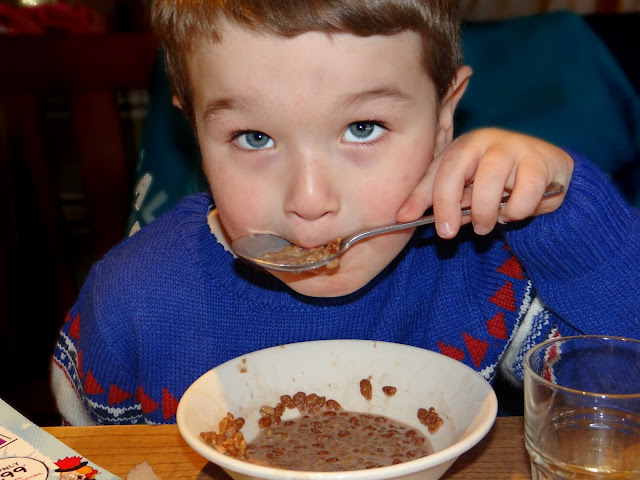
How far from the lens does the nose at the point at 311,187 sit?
0.81m

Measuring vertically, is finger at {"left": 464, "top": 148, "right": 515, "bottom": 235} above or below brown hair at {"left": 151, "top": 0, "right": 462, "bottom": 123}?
below

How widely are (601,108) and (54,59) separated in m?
1.22

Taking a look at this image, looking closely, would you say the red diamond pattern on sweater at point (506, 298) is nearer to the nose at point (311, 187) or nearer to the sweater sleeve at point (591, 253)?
the sweater sleeve at point (591, 253)

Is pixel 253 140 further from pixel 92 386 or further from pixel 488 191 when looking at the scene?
pixel 92 386

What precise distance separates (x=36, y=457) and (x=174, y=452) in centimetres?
13

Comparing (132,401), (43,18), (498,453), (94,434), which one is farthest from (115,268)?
(43,18)

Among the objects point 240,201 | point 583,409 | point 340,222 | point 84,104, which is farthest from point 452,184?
point 84,104

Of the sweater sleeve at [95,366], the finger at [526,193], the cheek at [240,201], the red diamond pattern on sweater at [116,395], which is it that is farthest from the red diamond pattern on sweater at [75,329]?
the finger at [526,193]

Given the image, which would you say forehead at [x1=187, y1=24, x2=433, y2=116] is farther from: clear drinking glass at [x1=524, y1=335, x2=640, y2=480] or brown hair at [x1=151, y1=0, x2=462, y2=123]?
clear drinking glass at [x1=524, y1=335, x2=640, y2=480]

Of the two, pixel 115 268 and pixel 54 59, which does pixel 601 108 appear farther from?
pixel 54 59

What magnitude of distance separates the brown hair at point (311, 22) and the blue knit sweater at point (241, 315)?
0.27m

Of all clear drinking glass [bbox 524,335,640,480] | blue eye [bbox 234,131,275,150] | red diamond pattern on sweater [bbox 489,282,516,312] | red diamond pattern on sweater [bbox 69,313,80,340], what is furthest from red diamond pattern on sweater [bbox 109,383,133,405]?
clear drinking glass [bbox 524,335,640,480]

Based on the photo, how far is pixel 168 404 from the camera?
1.14 m

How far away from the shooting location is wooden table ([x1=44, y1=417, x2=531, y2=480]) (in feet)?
2.32
